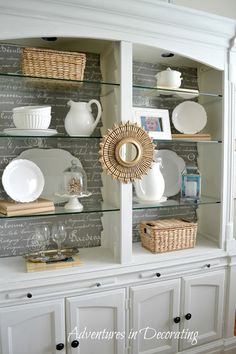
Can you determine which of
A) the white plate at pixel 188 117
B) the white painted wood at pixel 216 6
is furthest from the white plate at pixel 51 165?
the white painted wood at pixel 216 6

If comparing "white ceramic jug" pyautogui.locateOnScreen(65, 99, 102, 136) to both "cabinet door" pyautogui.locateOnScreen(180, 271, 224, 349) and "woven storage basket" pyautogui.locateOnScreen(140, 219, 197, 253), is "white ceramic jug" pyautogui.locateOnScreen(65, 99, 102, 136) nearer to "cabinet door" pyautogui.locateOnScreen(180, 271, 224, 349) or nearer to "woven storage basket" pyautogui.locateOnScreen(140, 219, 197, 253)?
"woven storage basket" pyautogui.locateOnScreen(140, 219, 197, 253)

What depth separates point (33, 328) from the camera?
1.52 metres

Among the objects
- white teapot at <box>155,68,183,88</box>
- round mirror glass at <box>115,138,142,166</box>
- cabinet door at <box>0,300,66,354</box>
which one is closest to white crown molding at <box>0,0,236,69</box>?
white teapot at <box>155,68,183,88</box>

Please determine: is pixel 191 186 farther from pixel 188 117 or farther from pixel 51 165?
pixel 51 165

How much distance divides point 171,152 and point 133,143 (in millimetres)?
554

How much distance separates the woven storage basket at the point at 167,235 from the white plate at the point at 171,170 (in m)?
0.27

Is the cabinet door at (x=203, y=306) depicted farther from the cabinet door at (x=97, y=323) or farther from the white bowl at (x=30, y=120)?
the white bowl at (x=30, y=120)

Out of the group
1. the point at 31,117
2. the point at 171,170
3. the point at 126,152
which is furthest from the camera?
the point at 171,170

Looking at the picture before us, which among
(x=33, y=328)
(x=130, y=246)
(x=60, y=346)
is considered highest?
(x=130, y=246)

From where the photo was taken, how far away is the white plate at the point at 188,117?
2.03 meters

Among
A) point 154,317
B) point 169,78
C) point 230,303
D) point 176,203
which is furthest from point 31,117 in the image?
point 230,303

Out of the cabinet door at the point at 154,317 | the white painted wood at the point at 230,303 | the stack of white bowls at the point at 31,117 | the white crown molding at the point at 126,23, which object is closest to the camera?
the white crown molding at the point at 126,23

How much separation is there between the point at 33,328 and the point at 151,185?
1.07m

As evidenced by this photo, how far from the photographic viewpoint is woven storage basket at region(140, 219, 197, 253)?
1823 millimetres
